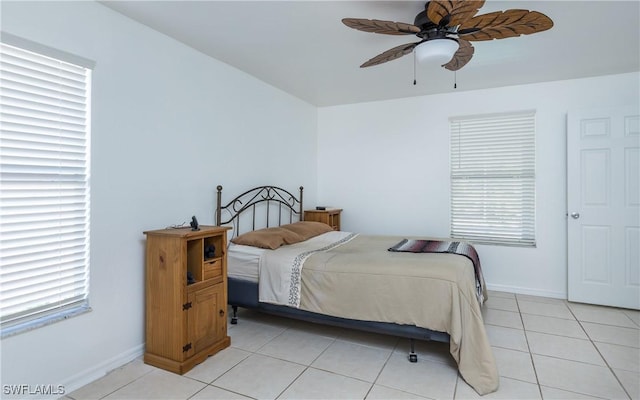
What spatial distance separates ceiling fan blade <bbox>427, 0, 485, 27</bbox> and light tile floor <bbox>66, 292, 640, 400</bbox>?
2.22 meters

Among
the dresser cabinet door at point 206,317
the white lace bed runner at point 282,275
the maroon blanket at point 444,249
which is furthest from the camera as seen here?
the maroon blanket at point 444,249

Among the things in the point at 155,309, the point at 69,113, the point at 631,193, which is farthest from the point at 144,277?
the point at 631,193

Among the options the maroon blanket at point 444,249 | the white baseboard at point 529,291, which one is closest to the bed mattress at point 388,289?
the maroon blanket at point 444,249

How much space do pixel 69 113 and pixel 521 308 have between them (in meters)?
4.32

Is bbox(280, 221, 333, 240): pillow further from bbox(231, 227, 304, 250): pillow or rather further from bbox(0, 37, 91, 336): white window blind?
bbox(0, 37, 91, 336): white window blind

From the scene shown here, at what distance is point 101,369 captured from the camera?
2.29 m

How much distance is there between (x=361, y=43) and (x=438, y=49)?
0.91 m

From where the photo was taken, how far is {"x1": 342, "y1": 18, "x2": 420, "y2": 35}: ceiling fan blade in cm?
201

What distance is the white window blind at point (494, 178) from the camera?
13.4 ft

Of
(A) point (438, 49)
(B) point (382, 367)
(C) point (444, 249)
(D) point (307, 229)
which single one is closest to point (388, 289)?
(B) point (382, 367)

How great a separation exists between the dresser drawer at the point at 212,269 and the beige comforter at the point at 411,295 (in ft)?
2.18

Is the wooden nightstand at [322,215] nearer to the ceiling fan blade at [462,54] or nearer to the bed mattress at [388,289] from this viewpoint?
the bed mattress at [388,289]

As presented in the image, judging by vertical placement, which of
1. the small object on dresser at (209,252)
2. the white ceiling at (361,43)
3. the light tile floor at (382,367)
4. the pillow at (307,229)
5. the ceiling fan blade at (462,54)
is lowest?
the light tile floor at (382,367)

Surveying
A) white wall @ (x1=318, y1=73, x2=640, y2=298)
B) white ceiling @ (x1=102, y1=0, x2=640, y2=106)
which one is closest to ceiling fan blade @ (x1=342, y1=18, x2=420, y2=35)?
white ceiling @ (x1=102, y1=0, x2=640, y2=106)
